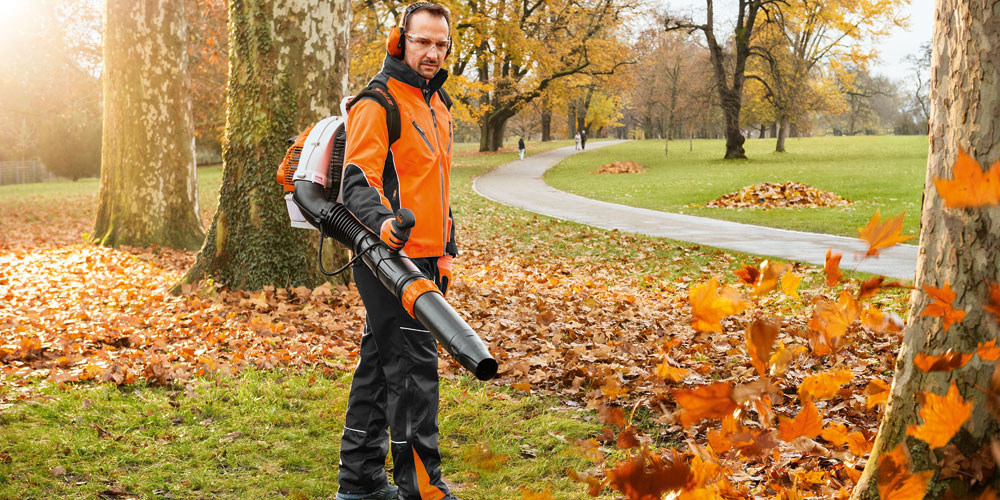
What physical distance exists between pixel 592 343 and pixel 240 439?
2804 mm

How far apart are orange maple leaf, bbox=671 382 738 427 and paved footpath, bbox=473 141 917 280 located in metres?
2.76

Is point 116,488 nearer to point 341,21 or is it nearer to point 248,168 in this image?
point 248,168

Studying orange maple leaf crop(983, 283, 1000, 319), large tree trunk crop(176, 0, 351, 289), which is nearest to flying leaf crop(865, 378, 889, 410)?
orange maple leaf crop(983, 283, 1000, 319)

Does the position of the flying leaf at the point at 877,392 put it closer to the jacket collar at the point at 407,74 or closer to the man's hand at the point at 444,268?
the man's hand at the point at 444,268

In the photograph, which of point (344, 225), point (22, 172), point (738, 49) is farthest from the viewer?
point (22, 172)

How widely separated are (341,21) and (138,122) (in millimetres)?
5996

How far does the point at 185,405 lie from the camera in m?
4.60

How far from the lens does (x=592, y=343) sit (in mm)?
5902

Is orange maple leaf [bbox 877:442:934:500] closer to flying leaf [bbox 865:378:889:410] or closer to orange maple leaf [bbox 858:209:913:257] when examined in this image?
flying leaf [bbox 865:378:889:410]

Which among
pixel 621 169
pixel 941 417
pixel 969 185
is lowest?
pixel 941 417

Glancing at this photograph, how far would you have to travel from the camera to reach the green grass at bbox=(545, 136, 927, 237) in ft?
54.9

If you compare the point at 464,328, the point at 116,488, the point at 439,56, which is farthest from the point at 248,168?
the point at 464,328

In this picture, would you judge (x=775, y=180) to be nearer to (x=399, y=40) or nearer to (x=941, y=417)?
(x=399, y=40)

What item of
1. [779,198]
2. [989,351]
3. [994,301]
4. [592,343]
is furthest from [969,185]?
[779,198]
